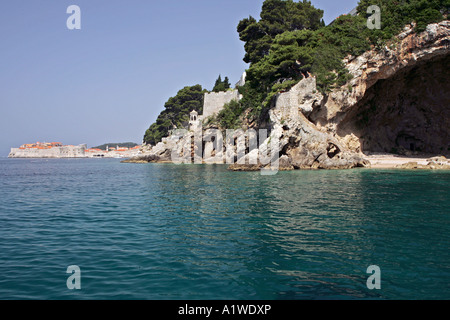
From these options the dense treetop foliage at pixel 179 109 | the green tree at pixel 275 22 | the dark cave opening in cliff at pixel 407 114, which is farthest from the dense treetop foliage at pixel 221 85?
the dark cave opening in cliff at pixel 407 114

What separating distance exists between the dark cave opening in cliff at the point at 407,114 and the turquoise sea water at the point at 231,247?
84.3ft

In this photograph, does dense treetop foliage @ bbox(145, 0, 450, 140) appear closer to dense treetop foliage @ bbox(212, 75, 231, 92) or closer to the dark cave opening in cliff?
the dark cave opening in cliff

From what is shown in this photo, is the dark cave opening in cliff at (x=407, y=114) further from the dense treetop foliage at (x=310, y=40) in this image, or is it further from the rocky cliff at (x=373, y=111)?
the dense treetop foliage at (x=310, y=40)

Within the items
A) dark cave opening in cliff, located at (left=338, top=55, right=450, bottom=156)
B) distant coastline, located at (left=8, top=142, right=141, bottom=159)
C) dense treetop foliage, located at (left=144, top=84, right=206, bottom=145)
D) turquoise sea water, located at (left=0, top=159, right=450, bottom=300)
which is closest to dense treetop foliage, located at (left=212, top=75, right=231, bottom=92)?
dense treetop foliage, located at (left=144, top=84, right=206, bottom=145)

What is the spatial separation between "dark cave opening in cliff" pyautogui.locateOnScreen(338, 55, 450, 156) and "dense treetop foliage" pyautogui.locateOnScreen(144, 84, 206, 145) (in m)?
38.7

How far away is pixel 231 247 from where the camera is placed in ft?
25.9

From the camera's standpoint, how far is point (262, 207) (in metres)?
12.8

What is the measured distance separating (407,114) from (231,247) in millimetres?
40682

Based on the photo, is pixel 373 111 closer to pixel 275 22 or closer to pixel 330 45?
pixel 330 45

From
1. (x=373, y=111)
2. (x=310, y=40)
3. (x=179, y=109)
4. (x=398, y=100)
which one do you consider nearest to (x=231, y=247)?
(x=310, y=40)

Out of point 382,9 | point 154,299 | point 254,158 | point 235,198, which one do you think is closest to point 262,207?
point 235,198

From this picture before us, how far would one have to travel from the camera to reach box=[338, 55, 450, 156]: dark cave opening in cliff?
36.9m

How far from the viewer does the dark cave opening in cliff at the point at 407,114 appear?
121ft

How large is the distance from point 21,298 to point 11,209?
398 inches
